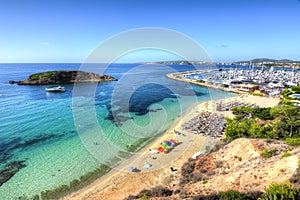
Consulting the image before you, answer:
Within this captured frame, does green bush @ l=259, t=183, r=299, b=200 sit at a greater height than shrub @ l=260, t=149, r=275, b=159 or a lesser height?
greater

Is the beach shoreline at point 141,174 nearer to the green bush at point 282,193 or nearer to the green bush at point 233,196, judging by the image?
the green bush at point 233,196

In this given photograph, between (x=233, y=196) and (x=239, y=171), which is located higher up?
(x=233, y=196)

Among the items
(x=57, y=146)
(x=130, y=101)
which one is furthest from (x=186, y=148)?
(x=130, y=101)

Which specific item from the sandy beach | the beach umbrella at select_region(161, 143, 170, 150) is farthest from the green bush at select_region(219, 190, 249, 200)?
the beach umbrella at select_region(161, 143, 170, 150)

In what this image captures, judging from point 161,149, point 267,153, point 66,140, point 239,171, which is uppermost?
point 267,153

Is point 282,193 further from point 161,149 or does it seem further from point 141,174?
point 161,149

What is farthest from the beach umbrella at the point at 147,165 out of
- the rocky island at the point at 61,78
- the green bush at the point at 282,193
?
the rocky island at the point at 61,78

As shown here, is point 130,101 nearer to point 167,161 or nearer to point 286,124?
point 167,161

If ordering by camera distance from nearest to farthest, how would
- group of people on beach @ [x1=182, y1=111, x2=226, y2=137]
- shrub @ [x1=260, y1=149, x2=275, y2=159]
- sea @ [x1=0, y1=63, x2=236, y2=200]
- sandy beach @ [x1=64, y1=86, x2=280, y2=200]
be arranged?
shrub @ [x1=260, y1=149, x2=275, y2=159] → sandy beach @ [x1=64, y1=86, x2=280, y2=200] → sea @ [x1=0, y1=63, x2=236, y2=200] → group of people on beach @ [x1=182, y1=111, x2=226, y2=137]

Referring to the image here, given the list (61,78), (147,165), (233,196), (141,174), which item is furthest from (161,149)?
(61,78)

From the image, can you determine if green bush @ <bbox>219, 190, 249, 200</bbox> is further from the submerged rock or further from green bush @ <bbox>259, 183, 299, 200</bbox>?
A: the submerged rock
